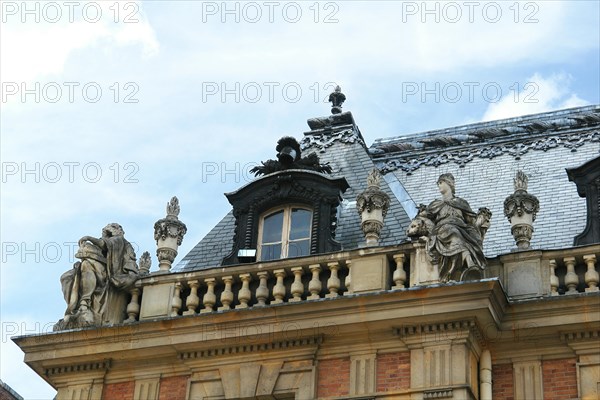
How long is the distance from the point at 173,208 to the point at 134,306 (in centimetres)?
194

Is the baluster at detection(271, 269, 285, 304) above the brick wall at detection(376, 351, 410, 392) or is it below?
above

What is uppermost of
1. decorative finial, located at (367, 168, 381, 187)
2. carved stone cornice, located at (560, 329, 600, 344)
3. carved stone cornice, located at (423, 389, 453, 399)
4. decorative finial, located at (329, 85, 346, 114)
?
decorative finial, located at (329, 85, 346, 114)

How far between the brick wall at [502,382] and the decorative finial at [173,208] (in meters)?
5.97

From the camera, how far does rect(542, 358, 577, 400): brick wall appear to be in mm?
17219

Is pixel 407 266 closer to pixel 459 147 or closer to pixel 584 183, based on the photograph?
pixel 584 183

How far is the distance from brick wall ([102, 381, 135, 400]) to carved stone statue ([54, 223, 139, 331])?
962mm

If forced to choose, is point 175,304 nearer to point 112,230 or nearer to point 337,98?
point 112,230

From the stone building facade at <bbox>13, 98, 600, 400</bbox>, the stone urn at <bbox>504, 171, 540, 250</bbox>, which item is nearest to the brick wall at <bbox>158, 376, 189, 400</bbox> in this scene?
the stone building facade at <bbox>13, 98, 600, 400</bbox>

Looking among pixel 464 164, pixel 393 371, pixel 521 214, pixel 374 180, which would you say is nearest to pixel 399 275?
pixel 393 371

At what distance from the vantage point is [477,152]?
A: 24.0m

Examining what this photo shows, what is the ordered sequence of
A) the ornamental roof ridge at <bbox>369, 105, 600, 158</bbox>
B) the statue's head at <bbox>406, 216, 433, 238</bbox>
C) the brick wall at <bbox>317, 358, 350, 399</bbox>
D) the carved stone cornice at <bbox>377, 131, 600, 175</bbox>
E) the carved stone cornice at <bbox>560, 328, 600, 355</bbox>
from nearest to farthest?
1. the carved stone cornice at <bbox>560, 328, 600, 355</bbox>
2. the brick wall at <bbox>317, 358, 350, 399</bbox>
3. the statue's head at <bbox>406, 216, 433, 238</bbox>
4. the carved stone cornice at <bbox>377, 131, 600, 175</bbox>
5. the ornamental roof ridge at <bbox>369, 105, 600, 158</bbox>

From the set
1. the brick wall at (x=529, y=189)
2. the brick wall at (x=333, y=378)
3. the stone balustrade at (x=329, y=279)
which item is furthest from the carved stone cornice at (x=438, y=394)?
the brick wall at (x=529, y=189)

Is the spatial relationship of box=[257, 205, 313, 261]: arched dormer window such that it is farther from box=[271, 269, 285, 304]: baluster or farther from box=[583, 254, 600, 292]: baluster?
box=[583, 254, 600, 292]: baluster

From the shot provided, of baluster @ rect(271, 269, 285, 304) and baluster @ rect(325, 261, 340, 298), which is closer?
baluster @ rect(325, 261, 340, 298)
